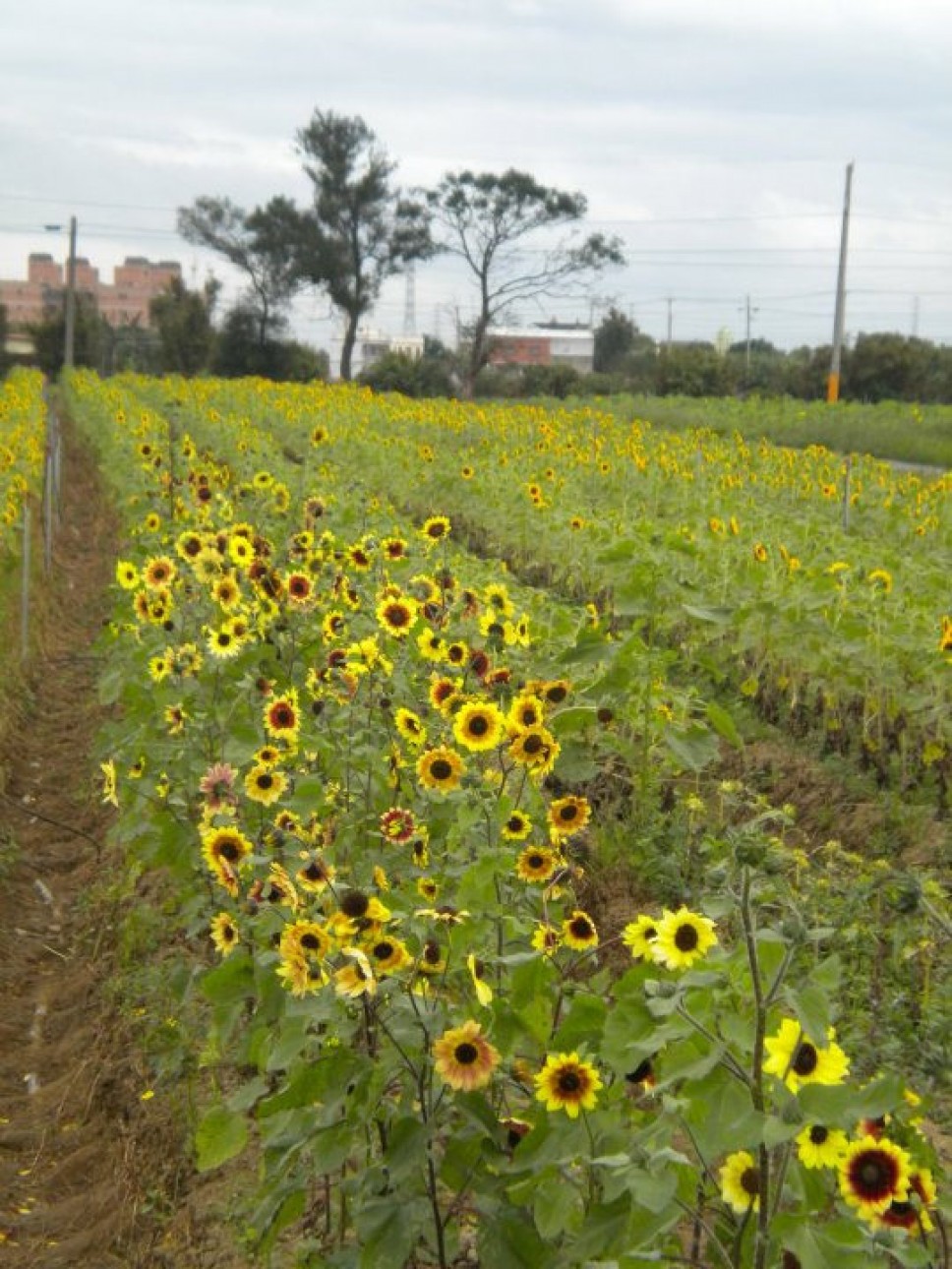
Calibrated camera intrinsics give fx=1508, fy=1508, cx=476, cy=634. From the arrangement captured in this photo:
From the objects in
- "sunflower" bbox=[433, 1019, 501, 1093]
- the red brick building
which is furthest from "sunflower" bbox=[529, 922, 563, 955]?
the red brick building

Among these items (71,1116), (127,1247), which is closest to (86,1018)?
(71,1116)

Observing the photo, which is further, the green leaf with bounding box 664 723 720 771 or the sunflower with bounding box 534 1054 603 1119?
the green leaf with bounding box 664 723 720 771

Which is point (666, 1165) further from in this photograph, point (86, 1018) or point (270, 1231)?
point (86, 1018)

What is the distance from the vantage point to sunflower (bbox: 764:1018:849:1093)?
181 cm

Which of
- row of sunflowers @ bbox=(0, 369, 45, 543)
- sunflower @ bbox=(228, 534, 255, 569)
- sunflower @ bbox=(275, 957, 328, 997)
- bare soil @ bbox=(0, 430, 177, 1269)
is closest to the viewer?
sunflower @ bbox=(275, 957, 328, 997)

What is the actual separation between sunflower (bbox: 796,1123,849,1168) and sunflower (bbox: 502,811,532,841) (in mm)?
1210

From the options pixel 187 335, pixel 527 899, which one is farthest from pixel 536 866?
pixel 187 335

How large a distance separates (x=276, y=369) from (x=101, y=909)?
41811mm

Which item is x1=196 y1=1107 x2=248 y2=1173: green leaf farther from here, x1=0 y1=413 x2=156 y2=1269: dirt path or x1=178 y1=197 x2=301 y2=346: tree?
x1=178 y1=197 x2=301 y2=346: tree

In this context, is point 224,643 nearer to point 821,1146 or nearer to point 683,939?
point 683,939

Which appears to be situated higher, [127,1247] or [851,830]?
[851,830]

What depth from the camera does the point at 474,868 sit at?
261 centimetres

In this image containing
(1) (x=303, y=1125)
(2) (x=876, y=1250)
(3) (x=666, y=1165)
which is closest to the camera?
(2) (x=876, y=1250)

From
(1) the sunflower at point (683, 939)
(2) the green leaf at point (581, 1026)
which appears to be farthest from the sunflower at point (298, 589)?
(1) the sunflower at point (683, 939)
